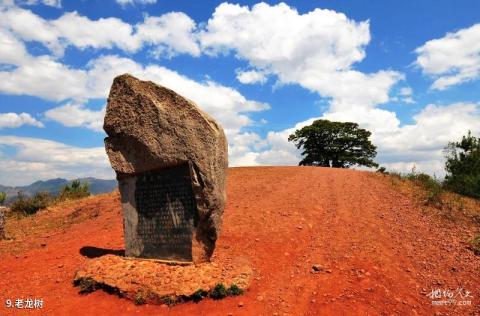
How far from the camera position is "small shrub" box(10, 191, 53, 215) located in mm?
15039

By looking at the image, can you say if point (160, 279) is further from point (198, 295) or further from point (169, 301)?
point (198, 295)

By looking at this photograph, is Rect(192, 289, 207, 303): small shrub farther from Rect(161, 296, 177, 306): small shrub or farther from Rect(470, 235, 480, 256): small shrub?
Rect(470, 235, 480, 256): small shrub

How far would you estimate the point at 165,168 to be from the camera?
7.77 meters

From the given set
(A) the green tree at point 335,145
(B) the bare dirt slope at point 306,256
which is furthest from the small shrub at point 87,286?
(A) the green tree at point 335,145

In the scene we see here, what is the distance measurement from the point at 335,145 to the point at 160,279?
33.6 m

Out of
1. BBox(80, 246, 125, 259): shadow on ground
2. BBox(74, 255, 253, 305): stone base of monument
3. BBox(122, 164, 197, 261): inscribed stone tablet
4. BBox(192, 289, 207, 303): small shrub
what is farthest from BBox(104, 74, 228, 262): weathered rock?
BBox(192, 289, 207, 303): small shrub

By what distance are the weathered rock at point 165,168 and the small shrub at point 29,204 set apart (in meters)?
8.71

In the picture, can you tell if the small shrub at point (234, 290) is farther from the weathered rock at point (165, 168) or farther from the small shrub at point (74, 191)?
the small shrub at point (74, 191)

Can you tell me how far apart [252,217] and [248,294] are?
13.2 feet

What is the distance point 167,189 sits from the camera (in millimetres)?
7770

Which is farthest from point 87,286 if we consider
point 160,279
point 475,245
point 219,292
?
point 475,245

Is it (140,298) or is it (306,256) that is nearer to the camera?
(140,298)

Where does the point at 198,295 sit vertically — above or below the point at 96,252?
below

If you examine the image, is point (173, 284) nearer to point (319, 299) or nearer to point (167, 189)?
point (167, 189)
